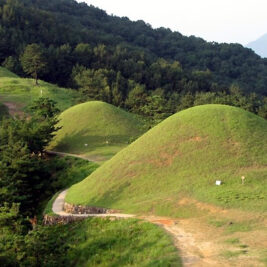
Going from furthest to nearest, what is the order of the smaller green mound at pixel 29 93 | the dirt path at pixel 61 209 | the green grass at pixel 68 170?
the smaller green mound at pixel 29 93 < the green grass at pixel 68 170 < the dirt path at pixel 61 209

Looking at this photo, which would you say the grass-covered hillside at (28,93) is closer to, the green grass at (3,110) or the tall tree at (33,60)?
the green grass at (3,110)

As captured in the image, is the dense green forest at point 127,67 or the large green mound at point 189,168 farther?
the dense green forest at point 127,67

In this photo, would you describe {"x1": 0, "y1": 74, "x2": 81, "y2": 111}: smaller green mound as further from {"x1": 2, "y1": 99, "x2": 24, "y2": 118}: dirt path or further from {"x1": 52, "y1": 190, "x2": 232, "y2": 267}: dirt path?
{"x1": 52, "y1": 190, "x2": 232, "y2": 267}: dirt path

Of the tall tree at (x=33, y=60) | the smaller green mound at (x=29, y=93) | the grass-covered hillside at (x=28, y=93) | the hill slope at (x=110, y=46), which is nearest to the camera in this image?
the grass-covered hillside at (x=28, y=93)

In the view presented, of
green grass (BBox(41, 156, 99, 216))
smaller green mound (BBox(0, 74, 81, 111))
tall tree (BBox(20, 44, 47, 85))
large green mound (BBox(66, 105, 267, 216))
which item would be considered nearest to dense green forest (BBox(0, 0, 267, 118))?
smaller green mound (BBox(0, 74, 81, 111))

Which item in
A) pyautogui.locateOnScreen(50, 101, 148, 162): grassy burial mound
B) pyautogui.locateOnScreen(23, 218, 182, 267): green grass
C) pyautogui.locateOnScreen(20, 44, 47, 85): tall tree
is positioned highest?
pyautogui.locateOnScreen(20, 44, 47, 85): tall tree

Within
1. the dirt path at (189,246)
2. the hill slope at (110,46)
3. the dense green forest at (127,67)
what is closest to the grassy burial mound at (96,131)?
the dense green forest at (127,67)
